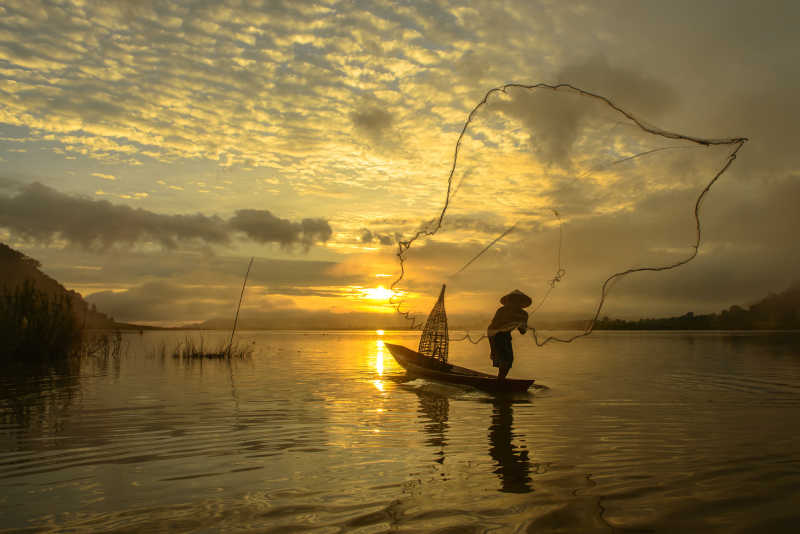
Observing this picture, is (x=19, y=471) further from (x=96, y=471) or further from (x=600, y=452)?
(x=600, y=452)

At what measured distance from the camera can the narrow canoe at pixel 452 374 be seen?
15539 millimetres

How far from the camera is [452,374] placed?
58.3ft

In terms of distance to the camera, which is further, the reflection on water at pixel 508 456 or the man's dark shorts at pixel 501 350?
the man's dark shorts at pixel 501 350

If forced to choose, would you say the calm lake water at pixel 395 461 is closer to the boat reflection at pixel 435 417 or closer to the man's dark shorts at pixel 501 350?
the boat reflection at pixel 435 417

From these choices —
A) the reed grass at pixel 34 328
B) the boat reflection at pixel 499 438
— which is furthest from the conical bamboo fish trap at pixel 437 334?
the reed grass at pixel 34 328

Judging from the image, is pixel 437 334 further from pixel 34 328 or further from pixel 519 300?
pixel 34 328

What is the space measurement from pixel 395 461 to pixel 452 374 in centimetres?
1043

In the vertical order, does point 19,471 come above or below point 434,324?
below

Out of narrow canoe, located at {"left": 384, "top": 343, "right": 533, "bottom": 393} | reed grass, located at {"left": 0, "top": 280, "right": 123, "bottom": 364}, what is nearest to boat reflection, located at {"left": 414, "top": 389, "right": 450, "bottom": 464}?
narrow canoe, located at {"left": 384, "top": 343, "right": 533, "bottom": 393}

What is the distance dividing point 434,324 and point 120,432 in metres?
13.4

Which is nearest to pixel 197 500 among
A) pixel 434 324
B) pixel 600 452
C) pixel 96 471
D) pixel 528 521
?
pixel 96 471

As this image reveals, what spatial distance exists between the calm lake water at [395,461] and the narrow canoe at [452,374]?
0.56 metres

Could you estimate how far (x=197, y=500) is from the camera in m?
5.68

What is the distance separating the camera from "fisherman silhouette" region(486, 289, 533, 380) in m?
15.4
